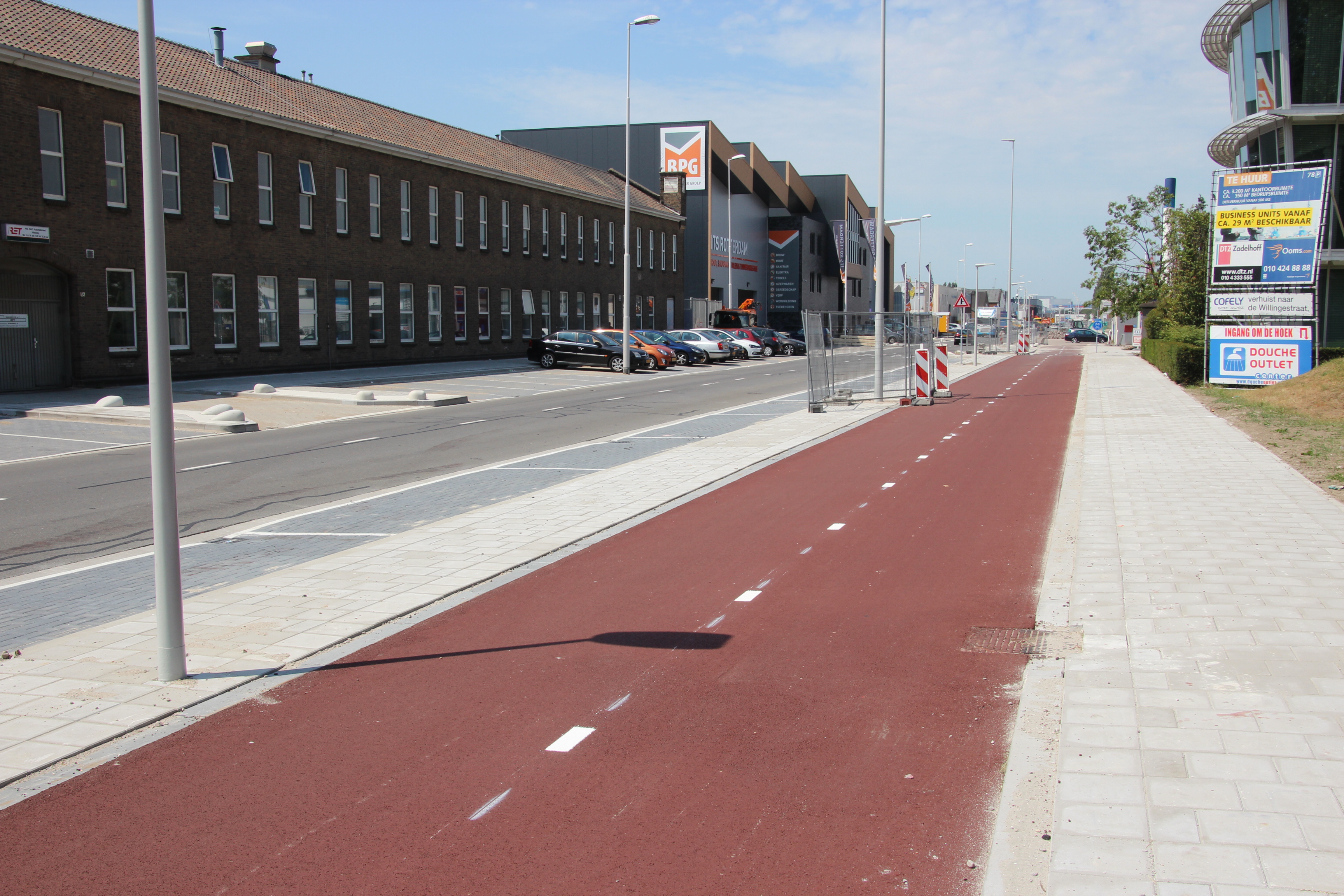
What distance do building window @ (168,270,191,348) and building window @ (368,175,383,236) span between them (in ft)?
29.4

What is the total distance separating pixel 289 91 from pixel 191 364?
12157 mm

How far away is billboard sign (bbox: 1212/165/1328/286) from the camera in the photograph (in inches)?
1046

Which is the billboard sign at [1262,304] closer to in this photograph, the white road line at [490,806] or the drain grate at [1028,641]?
the drain grate at [1028,641]

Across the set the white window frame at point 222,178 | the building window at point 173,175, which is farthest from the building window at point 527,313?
the building window at point 173,175

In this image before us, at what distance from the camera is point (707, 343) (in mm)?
49562

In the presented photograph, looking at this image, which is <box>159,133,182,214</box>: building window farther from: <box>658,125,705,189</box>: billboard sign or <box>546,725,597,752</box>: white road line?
<box>658,125,705,189</box>: billboard sign

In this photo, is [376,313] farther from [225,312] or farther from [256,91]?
[256,91]

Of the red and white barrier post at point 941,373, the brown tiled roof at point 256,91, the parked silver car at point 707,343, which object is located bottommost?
the red and white barrier post at point 941,373

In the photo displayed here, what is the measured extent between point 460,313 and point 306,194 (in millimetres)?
9491

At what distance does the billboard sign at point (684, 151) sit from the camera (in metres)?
66.1

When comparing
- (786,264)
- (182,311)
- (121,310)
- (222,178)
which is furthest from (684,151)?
(121,310)

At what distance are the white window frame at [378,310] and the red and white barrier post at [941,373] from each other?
20.8 meters

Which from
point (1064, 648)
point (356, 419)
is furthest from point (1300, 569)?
point (356, 419)

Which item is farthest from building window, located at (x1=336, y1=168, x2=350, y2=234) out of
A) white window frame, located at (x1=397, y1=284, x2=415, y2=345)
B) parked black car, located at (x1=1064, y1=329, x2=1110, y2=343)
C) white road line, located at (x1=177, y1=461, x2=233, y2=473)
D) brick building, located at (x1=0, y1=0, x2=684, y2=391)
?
parked black car, located at (x1=1064, y1=329, x2=1110, y2=343)
